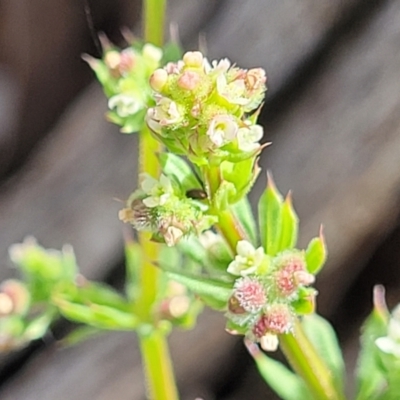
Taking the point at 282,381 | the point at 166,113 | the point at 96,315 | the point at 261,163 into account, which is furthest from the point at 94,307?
the point at 261,163

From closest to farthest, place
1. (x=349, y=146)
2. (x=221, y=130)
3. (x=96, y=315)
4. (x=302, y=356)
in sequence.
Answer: (x=221, y=130)
(x=302, y=356)
(x=96, y=315)
(x=349, y=146)

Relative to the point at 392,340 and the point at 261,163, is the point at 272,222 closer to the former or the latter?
the point at 392,340

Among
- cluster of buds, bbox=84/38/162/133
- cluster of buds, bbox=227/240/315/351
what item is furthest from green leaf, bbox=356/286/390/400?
cluster of buds, bbox=84/38/162/133

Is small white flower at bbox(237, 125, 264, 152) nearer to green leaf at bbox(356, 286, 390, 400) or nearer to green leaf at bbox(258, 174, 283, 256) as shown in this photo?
green leaf at bbox(258, 174, 283, 256)

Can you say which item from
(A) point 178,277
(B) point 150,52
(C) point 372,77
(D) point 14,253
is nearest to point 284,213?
(A) point 178,277

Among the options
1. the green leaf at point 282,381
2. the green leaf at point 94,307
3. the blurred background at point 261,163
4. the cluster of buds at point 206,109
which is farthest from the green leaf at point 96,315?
the blurred background at point 261,163

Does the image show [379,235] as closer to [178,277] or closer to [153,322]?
[153,322]
